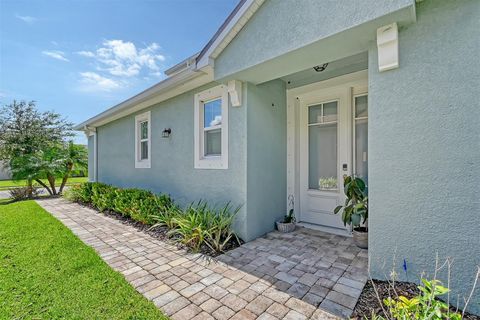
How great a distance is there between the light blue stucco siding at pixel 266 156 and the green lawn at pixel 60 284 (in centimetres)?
248

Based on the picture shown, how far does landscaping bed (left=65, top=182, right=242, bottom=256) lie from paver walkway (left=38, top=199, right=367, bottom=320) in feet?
0.93

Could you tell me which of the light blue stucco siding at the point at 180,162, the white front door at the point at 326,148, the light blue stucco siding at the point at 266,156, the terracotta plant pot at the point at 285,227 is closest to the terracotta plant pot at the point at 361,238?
the white front door at the point at 326,148

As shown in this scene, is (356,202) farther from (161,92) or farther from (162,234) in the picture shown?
(161,92)

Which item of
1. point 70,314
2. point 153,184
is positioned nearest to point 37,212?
point 153,184

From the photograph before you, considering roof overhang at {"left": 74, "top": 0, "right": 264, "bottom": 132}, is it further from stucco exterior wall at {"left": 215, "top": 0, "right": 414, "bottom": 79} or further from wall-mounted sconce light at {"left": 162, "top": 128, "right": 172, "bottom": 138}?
wall-mounted sconce light at {"left": 162, "top": 128, "right": 172, "bottom": 138}

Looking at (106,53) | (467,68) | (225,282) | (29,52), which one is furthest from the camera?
(106,53)

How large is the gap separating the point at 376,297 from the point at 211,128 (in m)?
4.34

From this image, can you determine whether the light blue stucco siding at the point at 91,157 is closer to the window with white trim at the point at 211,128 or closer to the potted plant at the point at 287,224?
the window with white trim at the point at 211,128

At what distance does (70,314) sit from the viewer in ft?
7.72

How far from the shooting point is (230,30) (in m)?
3.83

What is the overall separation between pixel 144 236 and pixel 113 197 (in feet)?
9.81

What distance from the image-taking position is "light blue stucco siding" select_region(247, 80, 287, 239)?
177 inches

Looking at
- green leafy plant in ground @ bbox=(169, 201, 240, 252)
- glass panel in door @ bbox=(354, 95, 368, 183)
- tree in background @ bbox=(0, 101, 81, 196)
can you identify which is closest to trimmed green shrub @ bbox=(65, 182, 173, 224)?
green leafy plant in ground @ bbox=(169, 201, 240, 252)

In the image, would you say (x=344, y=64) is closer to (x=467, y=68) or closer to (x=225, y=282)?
(x=467, y=68)
